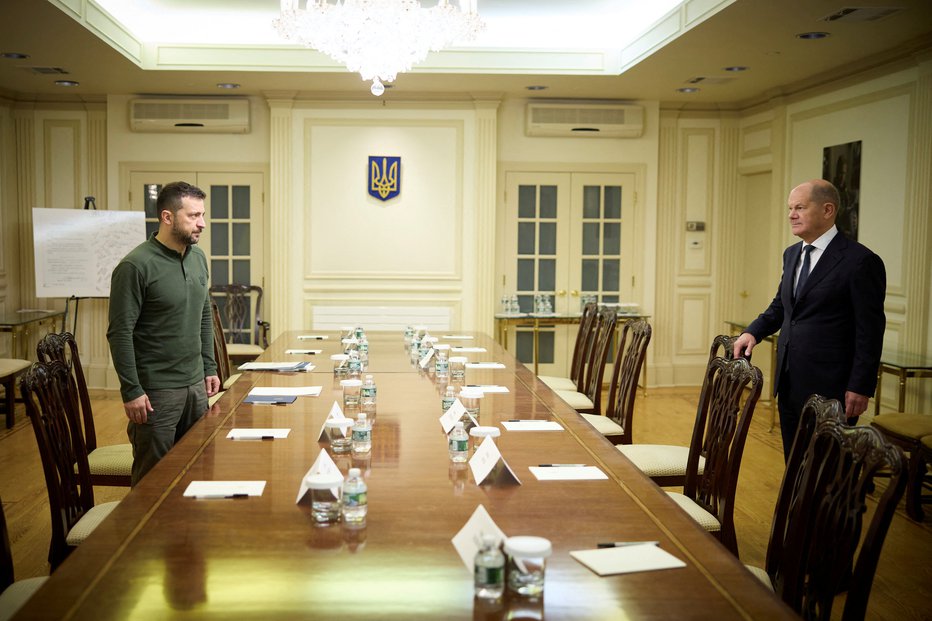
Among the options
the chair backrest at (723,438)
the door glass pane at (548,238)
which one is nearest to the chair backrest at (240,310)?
the door glass pane at (548,238)

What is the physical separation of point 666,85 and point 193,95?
14.2 feet

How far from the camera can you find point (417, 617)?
4.81 feet

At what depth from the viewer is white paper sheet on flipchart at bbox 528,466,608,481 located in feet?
7.67

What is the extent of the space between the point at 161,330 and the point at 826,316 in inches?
109

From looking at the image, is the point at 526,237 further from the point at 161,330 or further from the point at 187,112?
the point at 161,330

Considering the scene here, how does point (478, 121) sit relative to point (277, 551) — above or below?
above

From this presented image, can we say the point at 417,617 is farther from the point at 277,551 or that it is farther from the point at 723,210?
the point at 723,210

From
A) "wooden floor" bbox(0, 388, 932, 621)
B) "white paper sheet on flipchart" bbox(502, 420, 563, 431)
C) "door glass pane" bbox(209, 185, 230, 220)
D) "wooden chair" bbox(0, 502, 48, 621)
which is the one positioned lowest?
"wooden floor" bbox(0, 388, 932, 621)

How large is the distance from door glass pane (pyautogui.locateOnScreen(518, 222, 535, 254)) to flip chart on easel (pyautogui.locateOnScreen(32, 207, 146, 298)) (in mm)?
3595

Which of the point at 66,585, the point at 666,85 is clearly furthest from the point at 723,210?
the point at 66,585

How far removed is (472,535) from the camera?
1.73 meters

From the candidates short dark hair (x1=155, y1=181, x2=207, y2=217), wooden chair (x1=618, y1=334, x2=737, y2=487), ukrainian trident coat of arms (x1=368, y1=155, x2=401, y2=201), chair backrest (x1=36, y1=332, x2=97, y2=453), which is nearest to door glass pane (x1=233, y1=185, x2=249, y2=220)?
ukrainian trident coat of arms (x1=368, y1=155, x2=401, y2=201)

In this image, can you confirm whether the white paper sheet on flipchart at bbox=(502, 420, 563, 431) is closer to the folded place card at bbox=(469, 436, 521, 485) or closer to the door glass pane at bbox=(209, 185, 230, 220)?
the folded place card at bbox=(469, 436, 521, 485)

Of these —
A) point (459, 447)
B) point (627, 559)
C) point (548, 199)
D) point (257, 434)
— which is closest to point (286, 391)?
point (257, 434)
